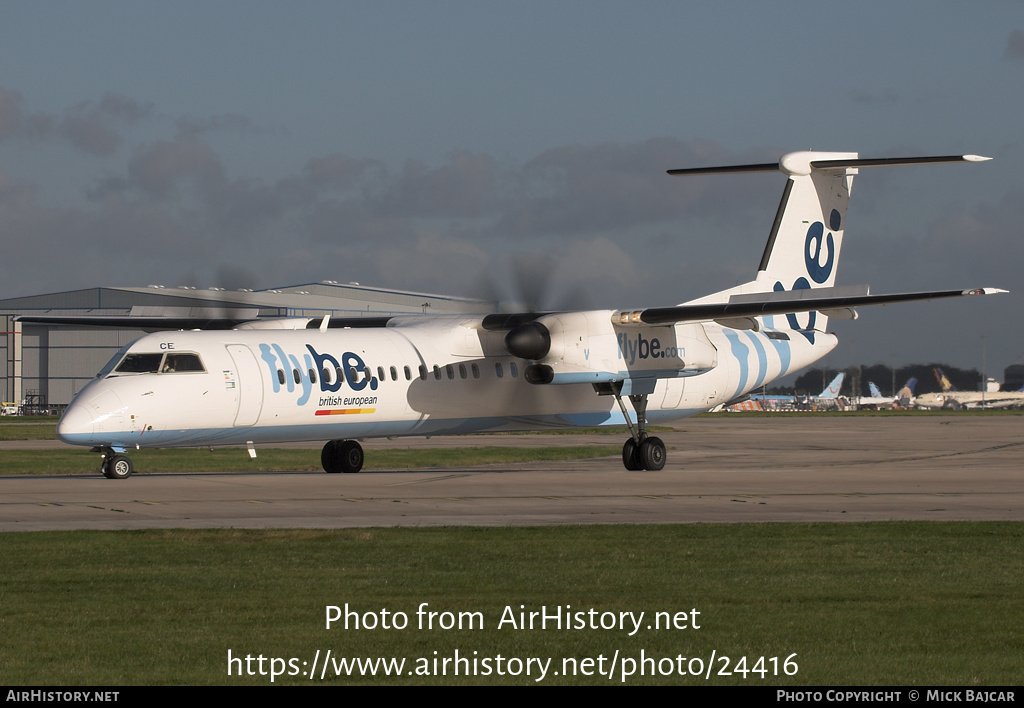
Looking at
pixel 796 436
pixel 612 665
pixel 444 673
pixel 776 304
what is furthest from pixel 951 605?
pixel 796 436

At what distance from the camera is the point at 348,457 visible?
27562 mm

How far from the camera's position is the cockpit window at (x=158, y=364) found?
23.2 metres

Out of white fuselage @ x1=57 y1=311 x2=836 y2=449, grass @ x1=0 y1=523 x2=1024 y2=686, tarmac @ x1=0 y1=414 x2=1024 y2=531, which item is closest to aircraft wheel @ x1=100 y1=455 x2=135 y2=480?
tarmac @ x1=0 y1=414 x2=1024 y2=531

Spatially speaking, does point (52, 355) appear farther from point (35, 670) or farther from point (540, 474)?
point (35, 670)

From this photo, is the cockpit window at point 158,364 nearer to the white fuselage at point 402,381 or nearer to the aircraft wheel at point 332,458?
the white fuselage at point 402,381

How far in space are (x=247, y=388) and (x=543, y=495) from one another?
6.62 metres

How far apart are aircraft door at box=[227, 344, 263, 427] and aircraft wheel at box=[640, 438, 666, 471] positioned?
9.19 m

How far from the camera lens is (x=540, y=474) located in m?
26.4

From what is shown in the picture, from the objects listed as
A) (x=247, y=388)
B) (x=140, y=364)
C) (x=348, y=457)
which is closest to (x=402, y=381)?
(x=348, y=457)

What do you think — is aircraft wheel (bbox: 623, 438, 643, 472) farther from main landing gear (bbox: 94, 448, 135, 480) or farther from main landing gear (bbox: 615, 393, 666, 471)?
main landing gear (bbox: 94, 448, 135, 480)

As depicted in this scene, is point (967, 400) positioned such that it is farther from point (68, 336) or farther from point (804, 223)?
point (804, 223)

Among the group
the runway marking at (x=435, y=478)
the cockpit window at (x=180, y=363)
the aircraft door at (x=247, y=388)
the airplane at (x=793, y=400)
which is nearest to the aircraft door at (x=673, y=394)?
the runway marking at (x=435, y=478)

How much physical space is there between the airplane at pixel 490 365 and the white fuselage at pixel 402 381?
35mm
